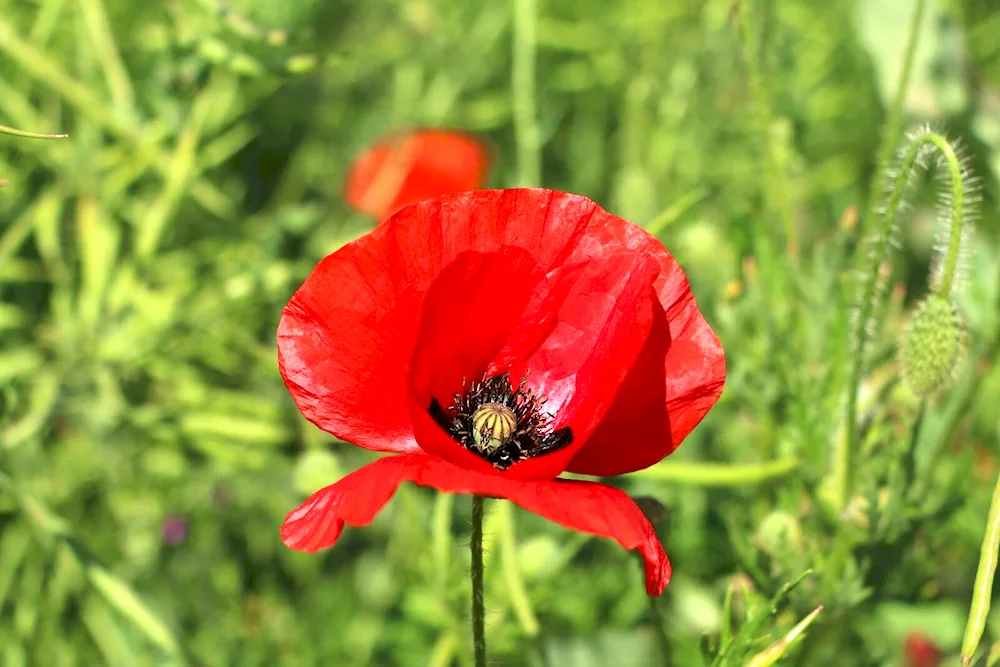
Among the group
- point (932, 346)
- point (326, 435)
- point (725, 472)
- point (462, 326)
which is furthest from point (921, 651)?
point (462, 326)

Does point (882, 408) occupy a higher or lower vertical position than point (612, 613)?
higher

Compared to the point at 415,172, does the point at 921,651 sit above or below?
below

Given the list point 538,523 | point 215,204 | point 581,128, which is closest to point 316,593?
point 538,523

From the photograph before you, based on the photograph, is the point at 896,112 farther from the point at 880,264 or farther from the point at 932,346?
the point at 932,346

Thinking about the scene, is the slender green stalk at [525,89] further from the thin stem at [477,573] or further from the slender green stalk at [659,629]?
the thin stem at [477,573]

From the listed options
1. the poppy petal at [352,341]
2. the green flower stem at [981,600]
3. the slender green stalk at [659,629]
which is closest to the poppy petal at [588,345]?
the poppy petal at [352,341]

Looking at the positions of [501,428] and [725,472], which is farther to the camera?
[725,472]

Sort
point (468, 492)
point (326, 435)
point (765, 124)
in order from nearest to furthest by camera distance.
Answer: point (468, 492) < point (765, 124) < point (326, 435)

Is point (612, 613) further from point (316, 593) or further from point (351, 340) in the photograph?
point (351, 340)
